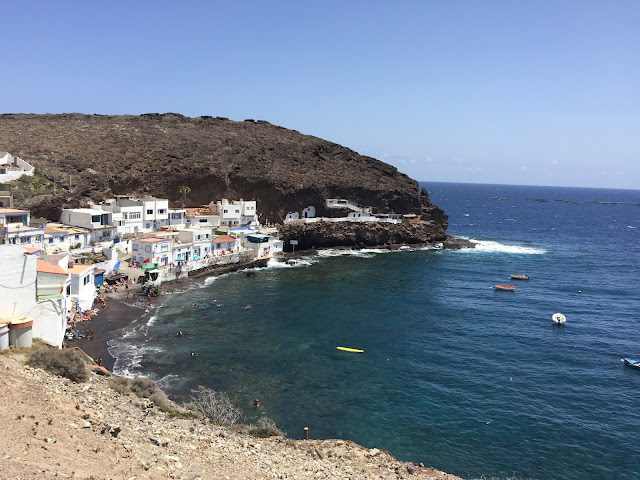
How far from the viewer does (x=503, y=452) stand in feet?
93.7

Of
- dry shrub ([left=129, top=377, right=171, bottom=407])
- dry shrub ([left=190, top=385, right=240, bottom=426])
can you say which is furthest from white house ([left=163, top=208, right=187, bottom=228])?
dry shrub ([left=129, top=377, right=171, bottom=407])

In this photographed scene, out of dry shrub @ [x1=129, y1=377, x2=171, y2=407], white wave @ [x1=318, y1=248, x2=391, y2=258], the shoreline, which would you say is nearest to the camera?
dry shrub @ [x1=129, y1=377, x2=171, y2=407]

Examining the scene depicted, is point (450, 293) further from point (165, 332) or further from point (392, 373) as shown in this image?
point (165, 332)

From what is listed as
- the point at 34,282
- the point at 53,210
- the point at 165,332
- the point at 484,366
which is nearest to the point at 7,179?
the point at 53,210

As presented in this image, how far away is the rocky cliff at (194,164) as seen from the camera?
85.7 metres

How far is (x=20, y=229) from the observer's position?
178 feet

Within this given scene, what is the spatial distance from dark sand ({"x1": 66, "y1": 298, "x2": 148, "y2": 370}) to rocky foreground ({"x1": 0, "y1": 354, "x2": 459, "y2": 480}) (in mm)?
14641

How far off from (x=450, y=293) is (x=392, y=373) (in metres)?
29.8

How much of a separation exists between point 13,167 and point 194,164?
104 feet

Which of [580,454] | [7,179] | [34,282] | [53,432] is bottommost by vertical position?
[580,454]

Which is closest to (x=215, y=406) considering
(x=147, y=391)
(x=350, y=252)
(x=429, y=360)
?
(x=147, y=391)

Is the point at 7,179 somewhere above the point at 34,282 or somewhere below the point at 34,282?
above

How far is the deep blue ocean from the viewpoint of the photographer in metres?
29.6

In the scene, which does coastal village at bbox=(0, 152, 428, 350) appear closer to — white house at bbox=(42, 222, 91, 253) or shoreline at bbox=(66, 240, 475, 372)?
white house at bbox=(42, 222, 91, 253)
